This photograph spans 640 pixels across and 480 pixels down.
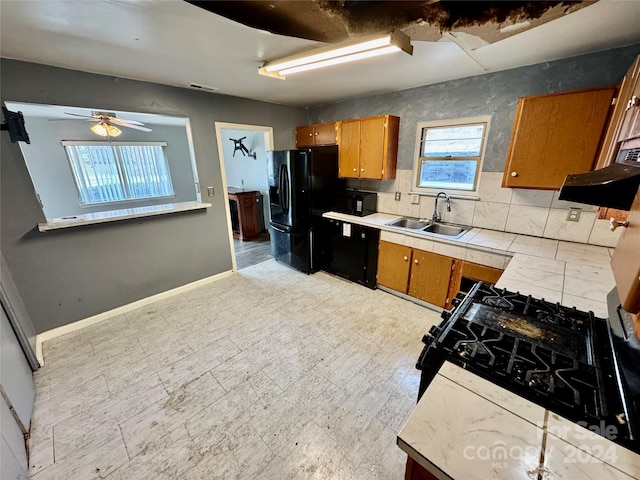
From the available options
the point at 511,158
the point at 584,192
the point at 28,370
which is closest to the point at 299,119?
the point at 511,158

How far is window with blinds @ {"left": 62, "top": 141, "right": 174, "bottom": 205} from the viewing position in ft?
14.3

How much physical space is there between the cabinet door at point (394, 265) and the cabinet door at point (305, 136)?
6.47ft

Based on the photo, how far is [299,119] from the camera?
3.98 m

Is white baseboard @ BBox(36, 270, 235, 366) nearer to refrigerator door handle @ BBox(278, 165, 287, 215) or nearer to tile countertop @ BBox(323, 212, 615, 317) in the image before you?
refrigerator door handle @ BBox(278, 165, 287, 215)

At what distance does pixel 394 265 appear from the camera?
2.83 meters

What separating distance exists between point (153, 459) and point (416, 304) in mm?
2548

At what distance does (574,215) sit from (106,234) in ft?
14.5

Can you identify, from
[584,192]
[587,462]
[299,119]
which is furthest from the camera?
[299,119]

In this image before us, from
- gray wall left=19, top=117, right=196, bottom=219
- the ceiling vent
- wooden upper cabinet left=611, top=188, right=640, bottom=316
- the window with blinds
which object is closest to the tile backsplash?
wooden upper cabinet left=611, top=188, right=640, bottom=316

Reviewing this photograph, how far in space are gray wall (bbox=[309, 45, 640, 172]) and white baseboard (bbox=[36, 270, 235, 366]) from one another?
10.2 ft

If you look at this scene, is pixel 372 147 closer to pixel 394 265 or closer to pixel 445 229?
pixel 445 229

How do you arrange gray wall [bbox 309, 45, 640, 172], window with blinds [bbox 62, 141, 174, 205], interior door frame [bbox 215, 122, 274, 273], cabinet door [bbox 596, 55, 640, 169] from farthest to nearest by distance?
window with blinds [bbox 62, 141, 174, 205]
interior door frame [bbox 215, 122, 274, 273]
gray wall [bbox 309, 45, 640, 172]
cabinet door [bbox 596, 55, 640, 169]

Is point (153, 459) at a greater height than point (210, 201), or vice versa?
point (210, 201)

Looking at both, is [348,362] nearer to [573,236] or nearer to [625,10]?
[573,236]
